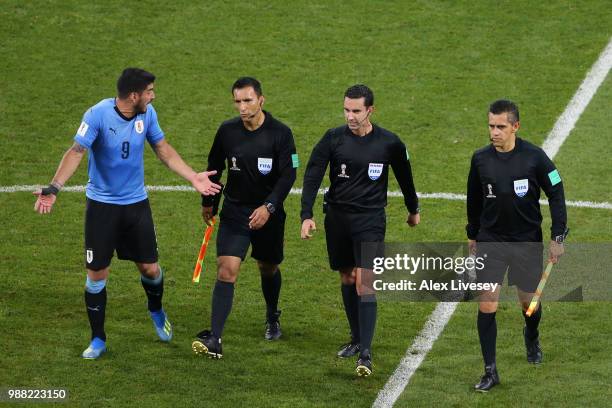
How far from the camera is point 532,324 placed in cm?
1133

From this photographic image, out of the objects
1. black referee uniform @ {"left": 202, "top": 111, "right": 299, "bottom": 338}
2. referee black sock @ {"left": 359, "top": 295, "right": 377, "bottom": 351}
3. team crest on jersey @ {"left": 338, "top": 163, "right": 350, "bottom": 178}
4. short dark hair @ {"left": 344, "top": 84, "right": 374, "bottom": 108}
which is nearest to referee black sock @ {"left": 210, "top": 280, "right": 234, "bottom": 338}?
black referee uniform @ {"left": 202, "top": 111, "right": 299, "bottom": 338}

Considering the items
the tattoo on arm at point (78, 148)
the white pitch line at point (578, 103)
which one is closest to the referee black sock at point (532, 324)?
the tattoo on arm at point (78, 148)

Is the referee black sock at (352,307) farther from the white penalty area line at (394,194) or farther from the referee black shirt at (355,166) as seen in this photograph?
the white penalty area line at (394,194)

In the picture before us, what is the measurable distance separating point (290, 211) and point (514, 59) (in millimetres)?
5868

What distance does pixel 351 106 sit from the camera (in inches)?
437

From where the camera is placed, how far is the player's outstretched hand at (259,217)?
11422 millimetres

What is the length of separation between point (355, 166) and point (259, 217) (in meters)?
0.97

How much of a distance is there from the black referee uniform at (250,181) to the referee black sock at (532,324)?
7.85 ft

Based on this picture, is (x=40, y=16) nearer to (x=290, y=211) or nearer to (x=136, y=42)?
(x=136, y=42)

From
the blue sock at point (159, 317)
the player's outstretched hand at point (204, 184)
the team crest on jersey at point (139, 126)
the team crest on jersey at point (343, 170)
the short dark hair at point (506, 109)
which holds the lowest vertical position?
the blue sock at point (159, 317)

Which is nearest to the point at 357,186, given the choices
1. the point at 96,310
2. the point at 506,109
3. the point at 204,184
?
the point at 204,184

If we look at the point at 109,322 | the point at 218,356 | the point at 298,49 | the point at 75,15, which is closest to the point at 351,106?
the point at 218,356

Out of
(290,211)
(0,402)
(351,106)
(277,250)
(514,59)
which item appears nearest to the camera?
(0,402)

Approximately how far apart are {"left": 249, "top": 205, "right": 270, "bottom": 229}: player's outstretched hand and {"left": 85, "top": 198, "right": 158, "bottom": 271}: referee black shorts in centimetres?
92
